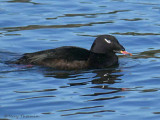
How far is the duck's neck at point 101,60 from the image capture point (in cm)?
1322

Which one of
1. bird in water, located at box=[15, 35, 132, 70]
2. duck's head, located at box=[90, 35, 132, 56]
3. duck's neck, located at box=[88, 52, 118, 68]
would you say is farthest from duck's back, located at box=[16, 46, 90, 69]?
duck's head, located at box=[90, 35, 132, 56]

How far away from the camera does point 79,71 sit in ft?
42.5

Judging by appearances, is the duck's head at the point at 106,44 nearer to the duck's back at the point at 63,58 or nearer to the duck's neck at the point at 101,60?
the duck's neck at the point at 101,60

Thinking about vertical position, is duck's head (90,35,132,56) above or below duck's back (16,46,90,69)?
above

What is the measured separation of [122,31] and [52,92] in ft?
20.3

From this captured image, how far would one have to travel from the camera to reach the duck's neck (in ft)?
43.4

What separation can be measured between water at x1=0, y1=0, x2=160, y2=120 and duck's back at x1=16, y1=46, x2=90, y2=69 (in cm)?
24

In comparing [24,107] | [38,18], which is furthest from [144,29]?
[24,107]

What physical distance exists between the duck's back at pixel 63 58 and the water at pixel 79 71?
243 mm

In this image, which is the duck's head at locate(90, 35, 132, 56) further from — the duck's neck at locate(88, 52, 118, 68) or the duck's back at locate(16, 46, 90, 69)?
the duck's back at locate(16, 46, 90, 69)

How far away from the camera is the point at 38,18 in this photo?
18250 mm

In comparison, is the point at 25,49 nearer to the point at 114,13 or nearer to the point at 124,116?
the point at 114,13

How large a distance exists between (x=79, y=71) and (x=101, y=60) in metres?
0.75

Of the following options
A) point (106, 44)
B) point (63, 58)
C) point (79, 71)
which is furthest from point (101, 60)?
point (63, 58)
